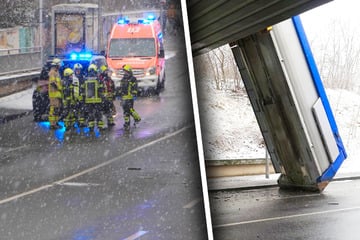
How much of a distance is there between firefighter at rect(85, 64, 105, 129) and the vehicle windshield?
70mm

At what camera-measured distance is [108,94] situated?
1025 mm

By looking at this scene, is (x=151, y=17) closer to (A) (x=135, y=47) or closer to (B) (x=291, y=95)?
(A) (x=135, y=47)

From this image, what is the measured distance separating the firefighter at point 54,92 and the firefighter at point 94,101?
6 centimetres

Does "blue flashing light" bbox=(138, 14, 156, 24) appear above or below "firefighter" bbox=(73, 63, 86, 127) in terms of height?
above

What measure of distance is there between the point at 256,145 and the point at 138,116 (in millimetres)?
2880

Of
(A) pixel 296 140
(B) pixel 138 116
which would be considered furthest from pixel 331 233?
(B) pixel 138 116

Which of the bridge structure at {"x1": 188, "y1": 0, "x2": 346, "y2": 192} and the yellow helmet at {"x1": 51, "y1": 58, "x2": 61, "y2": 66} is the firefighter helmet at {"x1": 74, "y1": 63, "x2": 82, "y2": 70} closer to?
the yellow helmet at {"x1": 51, "y1": 58, "x2": 61, "y2": 66}

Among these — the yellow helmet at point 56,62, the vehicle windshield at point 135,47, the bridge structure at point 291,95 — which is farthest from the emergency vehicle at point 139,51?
the bridge structure at point 291,95

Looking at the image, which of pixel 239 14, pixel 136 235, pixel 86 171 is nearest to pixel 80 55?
pixel 86 171

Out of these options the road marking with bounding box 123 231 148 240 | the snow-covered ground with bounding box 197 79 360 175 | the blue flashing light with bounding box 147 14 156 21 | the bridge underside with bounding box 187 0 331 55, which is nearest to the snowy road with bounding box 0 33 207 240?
the road marking with bounding box 123 231 148 240

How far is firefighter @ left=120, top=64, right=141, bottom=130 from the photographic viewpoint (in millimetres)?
1025

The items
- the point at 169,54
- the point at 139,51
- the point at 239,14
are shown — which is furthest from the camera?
the point at 239,14

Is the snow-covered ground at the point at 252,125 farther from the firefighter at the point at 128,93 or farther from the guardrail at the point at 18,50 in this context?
the guardrail at the point at 18,50

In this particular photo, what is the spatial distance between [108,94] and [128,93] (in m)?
0.04
